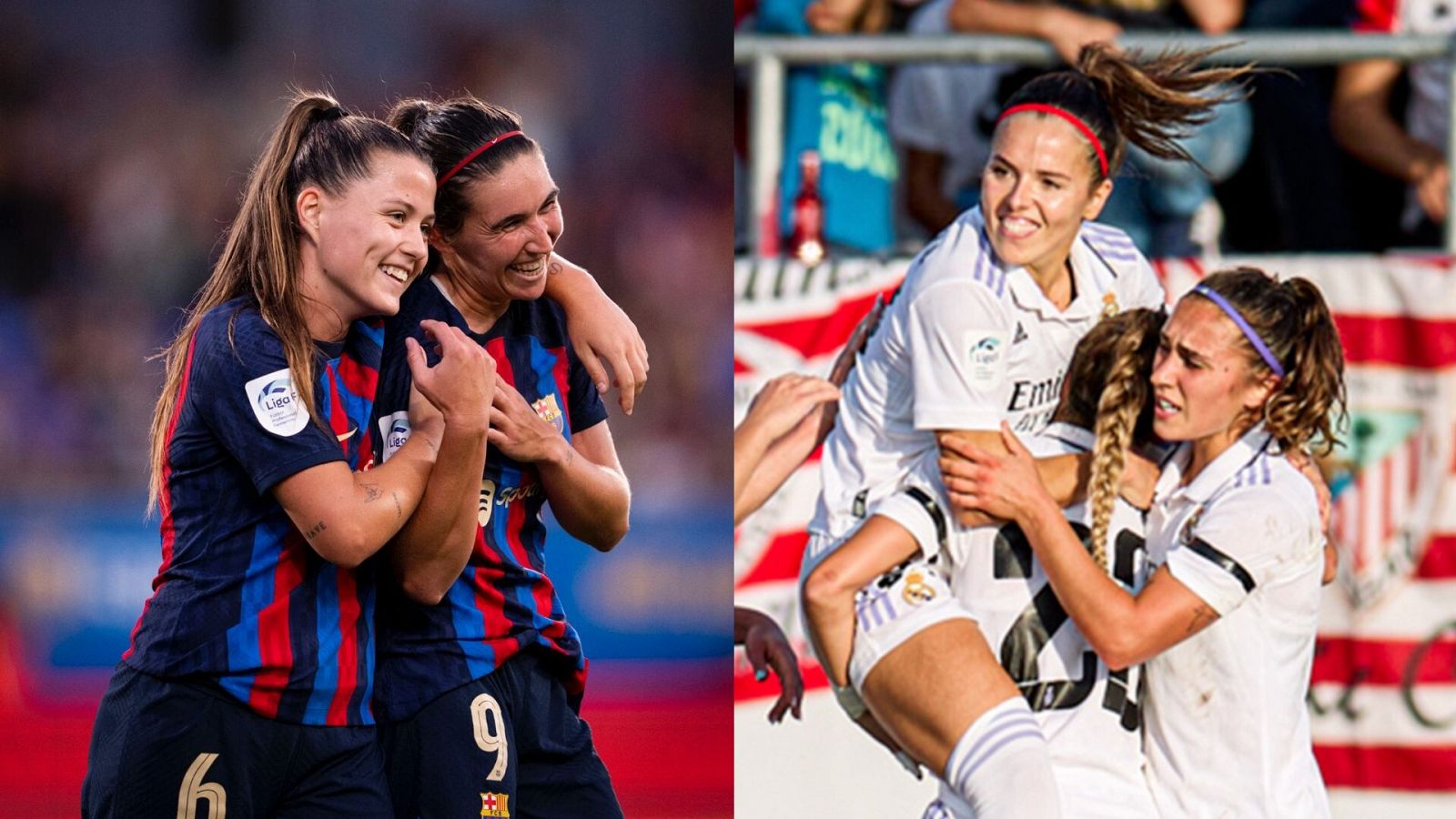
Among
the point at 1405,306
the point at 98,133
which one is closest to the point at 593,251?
the point at 98,133

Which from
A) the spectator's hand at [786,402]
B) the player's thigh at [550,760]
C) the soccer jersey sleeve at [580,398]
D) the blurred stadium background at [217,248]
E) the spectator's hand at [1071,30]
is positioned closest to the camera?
the player's thigh at [550,760]

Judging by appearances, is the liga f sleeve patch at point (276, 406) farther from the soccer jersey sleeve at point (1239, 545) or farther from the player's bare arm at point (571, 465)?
the soccer jersey sleeve at point (1239, 545)

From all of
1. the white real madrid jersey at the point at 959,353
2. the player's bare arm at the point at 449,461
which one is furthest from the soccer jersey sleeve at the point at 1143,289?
the player's bare arm at the point at 449,461

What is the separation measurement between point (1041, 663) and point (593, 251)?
583 cm

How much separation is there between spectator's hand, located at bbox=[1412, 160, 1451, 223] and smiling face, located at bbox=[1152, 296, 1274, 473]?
1.54m

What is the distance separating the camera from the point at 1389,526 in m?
3.92

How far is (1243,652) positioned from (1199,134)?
1.69 metres

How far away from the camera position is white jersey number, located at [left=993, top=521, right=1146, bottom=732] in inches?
126

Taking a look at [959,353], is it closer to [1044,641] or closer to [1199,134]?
[1044,641]

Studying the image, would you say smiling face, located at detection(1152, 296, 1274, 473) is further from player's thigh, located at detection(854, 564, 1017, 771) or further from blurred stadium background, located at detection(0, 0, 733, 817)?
blurred stadium background, located at detection(0, 0, 733, 817)

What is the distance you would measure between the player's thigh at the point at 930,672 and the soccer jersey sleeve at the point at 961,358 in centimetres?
36


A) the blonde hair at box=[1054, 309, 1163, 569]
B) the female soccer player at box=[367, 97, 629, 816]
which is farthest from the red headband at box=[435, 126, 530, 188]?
the blonde hair at box=[1054, 309, 1163, 569]

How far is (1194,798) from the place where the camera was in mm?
3113

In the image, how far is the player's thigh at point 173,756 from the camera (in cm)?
230
